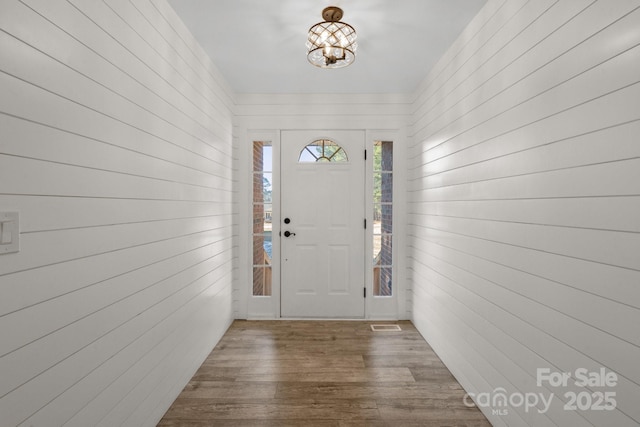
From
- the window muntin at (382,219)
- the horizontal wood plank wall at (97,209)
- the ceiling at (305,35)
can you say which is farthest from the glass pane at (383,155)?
the horizontal wood plank wall at (97,209)

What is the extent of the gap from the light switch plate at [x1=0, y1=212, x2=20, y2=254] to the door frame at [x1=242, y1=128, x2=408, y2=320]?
8.12ft

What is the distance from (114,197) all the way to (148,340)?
810 millimetres

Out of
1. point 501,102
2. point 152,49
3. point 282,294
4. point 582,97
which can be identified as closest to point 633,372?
point 582,97

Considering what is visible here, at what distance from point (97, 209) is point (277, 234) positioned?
86.8 inches

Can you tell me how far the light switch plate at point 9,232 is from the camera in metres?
0.87

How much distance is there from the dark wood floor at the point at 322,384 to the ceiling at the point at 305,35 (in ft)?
8.18

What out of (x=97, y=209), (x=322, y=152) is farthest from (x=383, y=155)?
(x=97, y=209)

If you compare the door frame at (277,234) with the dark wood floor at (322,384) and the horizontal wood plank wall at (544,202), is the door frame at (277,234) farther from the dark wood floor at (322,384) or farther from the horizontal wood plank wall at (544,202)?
the horizontal wood plank wall at (544,202)

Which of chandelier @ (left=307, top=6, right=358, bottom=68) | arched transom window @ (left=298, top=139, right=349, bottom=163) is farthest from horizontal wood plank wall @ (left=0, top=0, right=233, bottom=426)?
arched transom window @ (left=298, top=139, right=349, bottom=163)

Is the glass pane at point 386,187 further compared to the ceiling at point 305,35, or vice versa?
the glass pane at point 386,187

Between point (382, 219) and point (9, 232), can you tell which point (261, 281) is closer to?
point (382, 219)

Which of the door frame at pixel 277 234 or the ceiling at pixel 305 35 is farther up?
the ceiling at pixel 305 35

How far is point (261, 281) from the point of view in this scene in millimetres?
3471

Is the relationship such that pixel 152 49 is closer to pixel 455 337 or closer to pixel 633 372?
pixel 633 372
